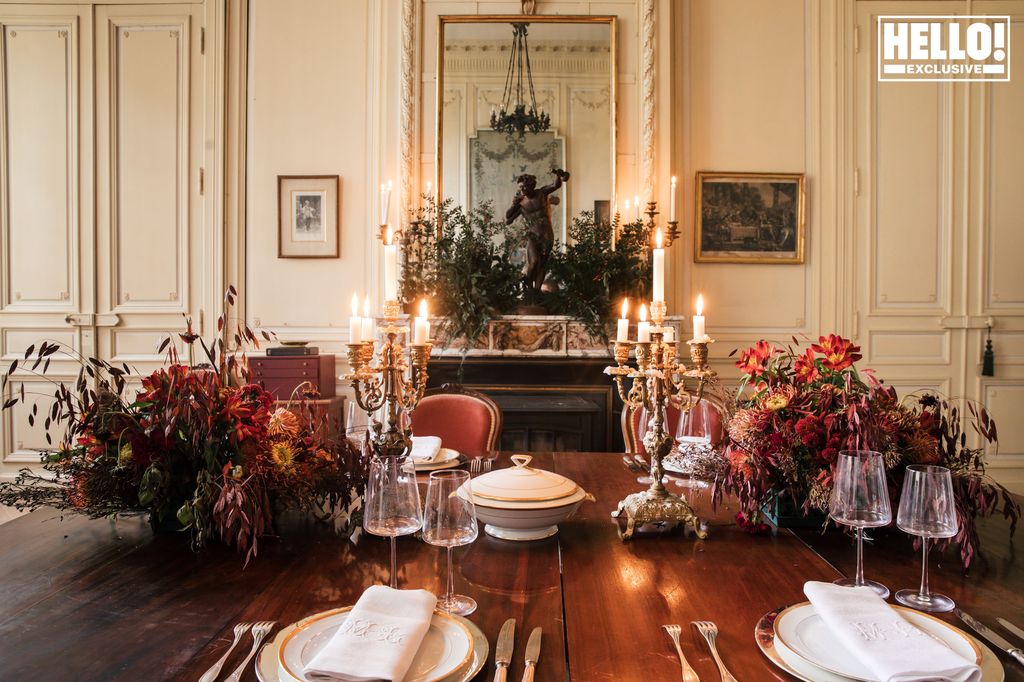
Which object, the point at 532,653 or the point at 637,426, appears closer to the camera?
the point at 532,653

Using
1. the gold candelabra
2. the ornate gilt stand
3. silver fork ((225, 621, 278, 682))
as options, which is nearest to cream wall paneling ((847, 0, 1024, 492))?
the ornate gilt stand

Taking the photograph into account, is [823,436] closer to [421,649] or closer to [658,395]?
[658,395]

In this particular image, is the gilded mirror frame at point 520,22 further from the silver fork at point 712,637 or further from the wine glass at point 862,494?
the silver fork at point 712,637

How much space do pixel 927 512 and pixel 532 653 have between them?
636mm

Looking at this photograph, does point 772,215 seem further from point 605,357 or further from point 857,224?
point 605,357

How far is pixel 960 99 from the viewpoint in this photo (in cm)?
405

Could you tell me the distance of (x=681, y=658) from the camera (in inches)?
32.6

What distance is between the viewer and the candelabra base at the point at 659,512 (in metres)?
1.31

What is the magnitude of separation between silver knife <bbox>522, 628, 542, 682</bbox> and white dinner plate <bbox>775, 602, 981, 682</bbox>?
31cm

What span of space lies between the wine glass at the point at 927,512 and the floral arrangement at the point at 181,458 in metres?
1.05

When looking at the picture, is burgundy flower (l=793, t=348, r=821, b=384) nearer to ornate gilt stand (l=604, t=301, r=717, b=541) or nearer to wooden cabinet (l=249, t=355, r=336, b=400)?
ornate gilt stand (l=604, t=301, r=717, b=541)

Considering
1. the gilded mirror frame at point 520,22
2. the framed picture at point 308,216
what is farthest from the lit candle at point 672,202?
the framed picture at point 308,216

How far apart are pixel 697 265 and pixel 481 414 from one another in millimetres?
2190

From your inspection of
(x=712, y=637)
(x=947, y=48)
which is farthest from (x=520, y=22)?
(x=712, y=637)
